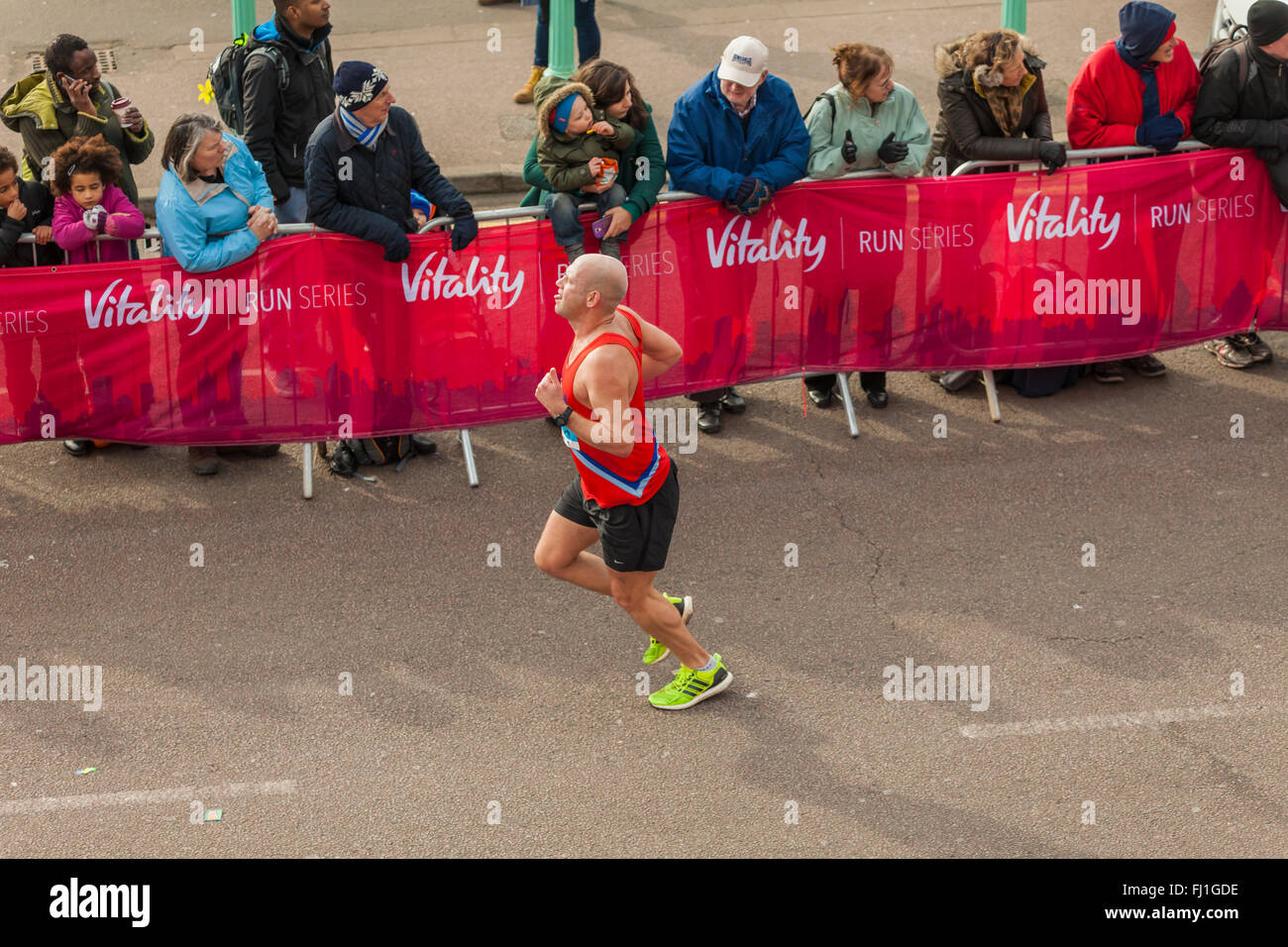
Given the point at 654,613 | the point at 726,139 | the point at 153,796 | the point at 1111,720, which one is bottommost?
the point at 153,796

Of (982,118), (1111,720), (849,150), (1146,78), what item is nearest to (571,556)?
(1111,720)

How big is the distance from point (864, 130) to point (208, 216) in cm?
371

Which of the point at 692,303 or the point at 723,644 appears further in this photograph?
the point at 692,303

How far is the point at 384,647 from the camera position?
23.6 ft

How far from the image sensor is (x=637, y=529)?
6.46 meters

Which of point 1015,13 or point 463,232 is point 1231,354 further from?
point 463,232

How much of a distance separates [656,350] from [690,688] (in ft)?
4.95

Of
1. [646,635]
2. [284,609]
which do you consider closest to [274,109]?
[284,609]

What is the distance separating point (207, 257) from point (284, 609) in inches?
79.9

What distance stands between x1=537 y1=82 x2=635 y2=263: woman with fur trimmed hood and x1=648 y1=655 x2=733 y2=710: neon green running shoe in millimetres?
2747

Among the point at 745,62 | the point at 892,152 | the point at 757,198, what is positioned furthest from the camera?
the point at 892,152

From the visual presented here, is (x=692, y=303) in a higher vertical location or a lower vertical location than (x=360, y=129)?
lower

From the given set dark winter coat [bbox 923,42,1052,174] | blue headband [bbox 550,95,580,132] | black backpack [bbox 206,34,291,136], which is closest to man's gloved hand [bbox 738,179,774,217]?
blue headband [bbox 550,95,580,132]

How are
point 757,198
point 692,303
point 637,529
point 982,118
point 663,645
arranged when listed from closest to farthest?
1. point 637,529
2. point 663,645
3. point 757,198
4. point 692,303
5. point 982,118
